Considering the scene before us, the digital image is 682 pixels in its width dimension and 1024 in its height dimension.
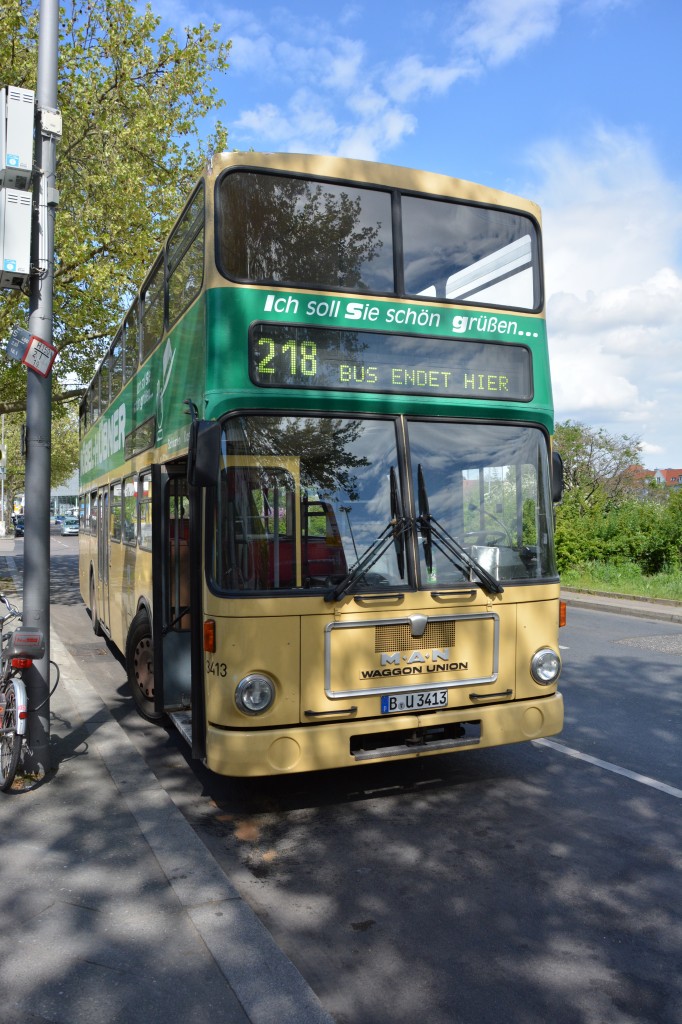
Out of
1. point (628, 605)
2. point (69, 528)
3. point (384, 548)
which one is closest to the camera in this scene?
point (384, 548)

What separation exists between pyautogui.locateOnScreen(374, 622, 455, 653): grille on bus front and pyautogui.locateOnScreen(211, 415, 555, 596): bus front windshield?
9.8 inches

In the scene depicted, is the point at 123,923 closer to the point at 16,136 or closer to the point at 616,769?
the point at 616,769

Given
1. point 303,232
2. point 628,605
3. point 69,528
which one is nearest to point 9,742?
point 303,232

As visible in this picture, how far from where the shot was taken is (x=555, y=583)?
5566mm

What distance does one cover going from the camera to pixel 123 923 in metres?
3.79

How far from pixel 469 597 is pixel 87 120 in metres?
15.2

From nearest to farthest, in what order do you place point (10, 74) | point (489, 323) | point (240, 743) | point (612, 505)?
point (240, 743) → point (489, 323) → point (10, 74) → point (612, 505)

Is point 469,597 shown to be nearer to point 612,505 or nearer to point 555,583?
point 555,583

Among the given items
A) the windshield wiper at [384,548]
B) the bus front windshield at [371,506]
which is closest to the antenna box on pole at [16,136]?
the bus front windshield at [371,506]

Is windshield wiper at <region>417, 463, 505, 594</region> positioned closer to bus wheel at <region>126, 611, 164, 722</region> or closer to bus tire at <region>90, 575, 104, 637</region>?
bus wheel at <region>126, 611, 164, 722</region>

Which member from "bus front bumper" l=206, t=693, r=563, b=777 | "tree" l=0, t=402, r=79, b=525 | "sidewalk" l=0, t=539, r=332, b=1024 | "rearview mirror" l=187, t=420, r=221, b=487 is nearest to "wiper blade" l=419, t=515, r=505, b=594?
"bus front bumper" l=206, t=693, r=563, b=777

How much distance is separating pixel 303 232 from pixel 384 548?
194 cm

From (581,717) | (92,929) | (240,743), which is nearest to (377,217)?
(240,743)

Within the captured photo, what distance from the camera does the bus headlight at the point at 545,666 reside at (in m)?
5.44
